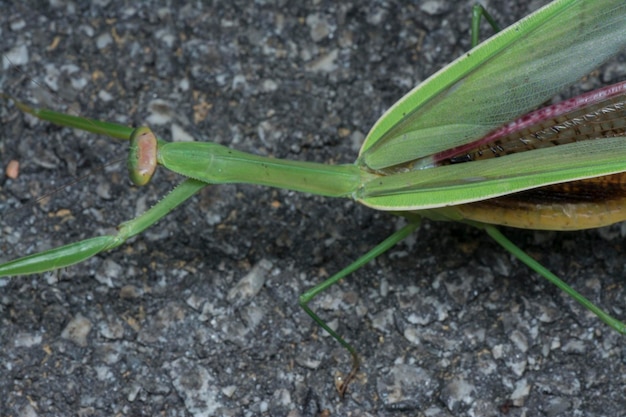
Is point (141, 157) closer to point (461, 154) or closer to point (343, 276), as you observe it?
point (343, 276)

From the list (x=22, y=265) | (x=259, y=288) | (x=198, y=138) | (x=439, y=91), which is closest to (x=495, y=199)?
(x=439, y=91)

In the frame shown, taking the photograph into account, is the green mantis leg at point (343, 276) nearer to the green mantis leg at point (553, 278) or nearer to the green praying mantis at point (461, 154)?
the green praying mantis at point (461, 154)

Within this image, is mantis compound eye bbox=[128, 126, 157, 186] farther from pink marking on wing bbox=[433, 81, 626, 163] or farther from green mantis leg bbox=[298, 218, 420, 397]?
pink marking on wing bbox=[433, 81, 626, 163]

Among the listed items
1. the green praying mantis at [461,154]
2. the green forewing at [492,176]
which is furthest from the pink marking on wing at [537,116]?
the green forewing at [492,176]

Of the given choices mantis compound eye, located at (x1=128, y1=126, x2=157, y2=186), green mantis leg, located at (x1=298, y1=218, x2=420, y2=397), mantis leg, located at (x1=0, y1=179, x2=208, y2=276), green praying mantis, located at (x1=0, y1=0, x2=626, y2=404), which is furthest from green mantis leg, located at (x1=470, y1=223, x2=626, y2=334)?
mantis compound eye, located at (x1=128, y1=126, x2=157, y2=186)

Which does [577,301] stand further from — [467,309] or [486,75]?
[486,75]
